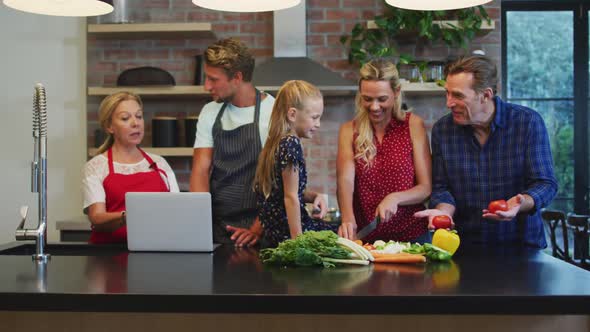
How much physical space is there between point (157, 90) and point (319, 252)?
110 inches

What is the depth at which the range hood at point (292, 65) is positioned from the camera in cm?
452

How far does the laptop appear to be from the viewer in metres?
2.28

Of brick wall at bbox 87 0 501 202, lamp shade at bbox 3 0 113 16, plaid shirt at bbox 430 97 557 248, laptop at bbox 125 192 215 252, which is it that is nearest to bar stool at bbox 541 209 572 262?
brick wall at bbox 87 0 501 202

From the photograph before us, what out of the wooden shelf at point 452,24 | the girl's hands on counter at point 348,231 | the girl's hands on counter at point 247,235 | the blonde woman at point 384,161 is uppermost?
the wooden shelf at point 452,24

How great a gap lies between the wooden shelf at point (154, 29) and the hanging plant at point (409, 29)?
37.5 inches

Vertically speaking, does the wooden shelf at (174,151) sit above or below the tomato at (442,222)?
above

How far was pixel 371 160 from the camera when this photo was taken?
2711 millimetres

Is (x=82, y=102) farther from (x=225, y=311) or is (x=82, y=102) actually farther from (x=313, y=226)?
(x=225, y=311)

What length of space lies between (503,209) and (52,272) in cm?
138

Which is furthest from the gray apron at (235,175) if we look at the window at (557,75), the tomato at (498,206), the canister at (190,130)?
the window at (557,75)

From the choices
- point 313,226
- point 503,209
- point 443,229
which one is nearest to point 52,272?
point 313,226

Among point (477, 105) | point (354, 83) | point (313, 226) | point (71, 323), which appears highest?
point (354, 83)

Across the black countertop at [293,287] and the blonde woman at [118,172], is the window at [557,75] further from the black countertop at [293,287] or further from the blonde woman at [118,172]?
the black countertop at [293,287]

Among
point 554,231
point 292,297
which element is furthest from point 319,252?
point 554,231
